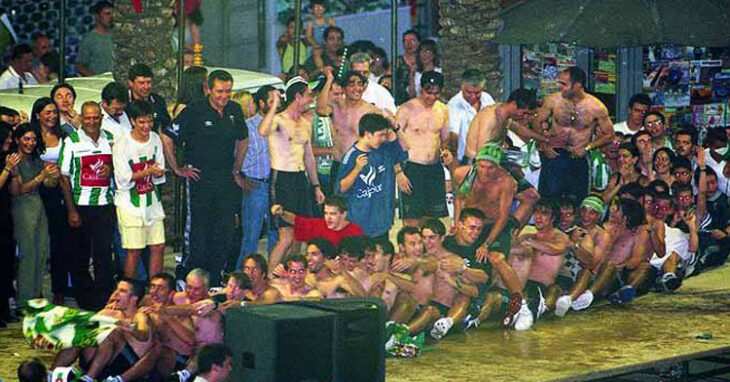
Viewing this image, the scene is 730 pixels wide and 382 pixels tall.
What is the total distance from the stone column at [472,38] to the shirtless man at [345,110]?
451 centimetres

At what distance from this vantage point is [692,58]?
2328 cm

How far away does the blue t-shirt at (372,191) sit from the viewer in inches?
638

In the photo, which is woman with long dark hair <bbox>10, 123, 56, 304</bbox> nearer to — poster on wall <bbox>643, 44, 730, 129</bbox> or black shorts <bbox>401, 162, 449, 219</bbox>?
black shorts <bbox>401, 162, 449, 219</bbox>

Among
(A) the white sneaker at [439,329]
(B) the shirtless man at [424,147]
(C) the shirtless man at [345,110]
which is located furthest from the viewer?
(B) the shirtless man at [424,147]

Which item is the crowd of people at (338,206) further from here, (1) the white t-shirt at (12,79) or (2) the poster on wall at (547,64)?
(2) the poster on wall at (547,64)

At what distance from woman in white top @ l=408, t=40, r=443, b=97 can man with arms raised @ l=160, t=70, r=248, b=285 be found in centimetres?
614

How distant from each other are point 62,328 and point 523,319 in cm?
462

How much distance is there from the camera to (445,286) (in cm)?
1483

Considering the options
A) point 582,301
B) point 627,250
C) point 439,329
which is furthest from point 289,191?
point 627,250

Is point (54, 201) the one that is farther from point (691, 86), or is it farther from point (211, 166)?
point (691, 86)

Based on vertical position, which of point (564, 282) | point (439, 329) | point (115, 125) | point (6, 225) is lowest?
point (439, 329)

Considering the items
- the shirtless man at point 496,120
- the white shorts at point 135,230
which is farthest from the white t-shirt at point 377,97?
the white shorts at point 135,230

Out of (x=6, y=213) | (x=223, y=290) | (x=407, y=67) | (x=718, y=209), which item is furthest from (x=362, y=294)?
(x=407, y=67)

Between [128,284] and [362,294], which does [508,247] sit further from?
[128,284]
